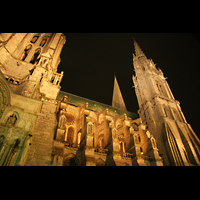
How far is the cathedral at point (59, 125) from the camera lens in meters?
8.46

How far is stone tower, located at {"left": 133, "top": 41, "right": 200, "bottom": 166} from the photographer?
60.1 ft

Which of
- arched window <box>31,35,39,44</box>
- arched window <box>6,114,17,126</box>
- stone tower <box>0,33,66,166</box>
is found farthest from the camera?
arched window <box>31,35,39,44</box>

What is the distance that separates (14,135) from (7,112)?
1503 millimetres

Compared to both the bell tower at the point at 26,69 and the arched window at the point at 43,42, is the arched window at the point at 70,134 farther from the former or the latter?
the arched window at the point at 43,42

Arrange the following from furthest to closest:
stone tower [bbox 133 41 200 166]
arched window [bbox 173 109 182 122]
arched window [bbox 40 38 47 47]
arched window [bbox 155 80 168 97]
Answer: arched window [bbox 155 80 168 97]
arched window [bbox 173 109 182 122]
arched window [bbox 40 38 47 47]
stone tower [bbox 133 41 200 166]

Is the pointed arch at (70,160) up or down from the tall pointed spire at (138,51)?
down

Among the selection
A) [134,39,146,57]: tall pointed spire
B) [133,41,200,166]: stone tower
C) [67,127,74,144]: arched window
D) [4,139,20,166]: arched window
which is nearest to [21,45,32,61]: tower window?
[67,127,74,144]: arched window

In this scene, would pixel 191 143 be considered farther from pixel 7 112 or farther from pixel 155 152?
pixel 7 112

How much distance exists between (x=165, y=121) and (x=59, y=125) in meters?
14.6

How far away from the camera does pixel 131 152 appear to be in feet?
56.1

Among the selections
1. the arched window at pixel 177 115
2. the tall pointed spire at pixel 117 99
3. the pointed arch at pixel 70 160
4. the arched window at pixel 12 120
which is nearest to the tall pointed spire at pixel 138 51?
the tall pointed spire at pixel 117 99

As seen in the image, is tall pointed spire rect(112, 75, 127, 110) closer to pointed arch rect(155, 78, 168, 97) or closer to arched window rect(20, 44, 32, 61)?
pointed arch rect(155, 78, 168, 97)
